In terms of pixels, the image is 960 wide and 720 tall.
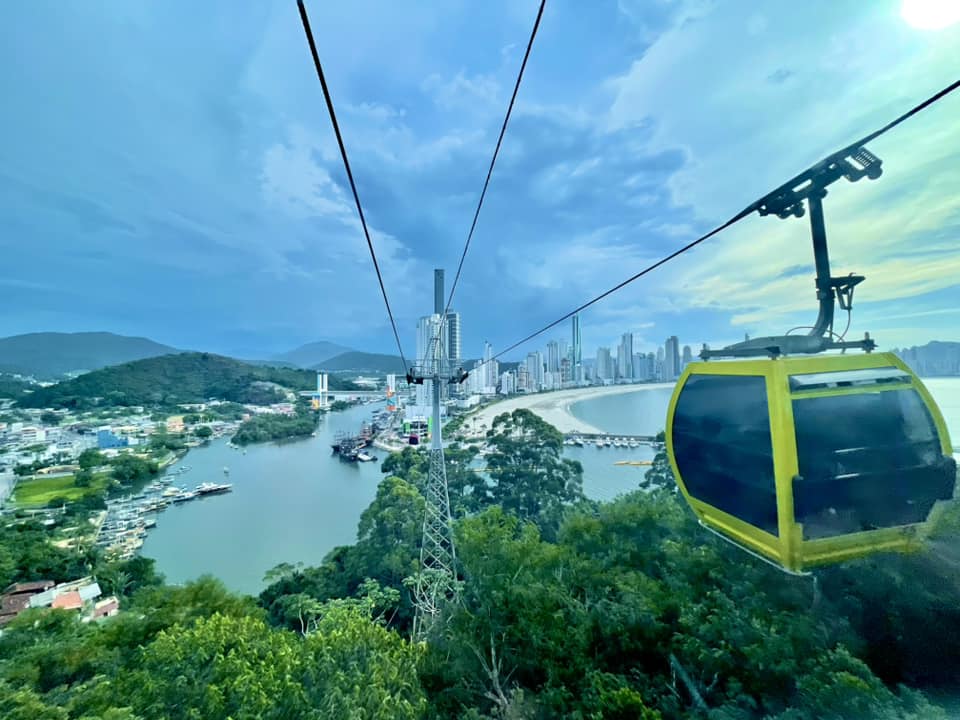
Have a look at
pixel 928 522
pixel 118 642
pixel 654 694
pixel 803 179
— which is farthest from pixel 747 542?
pixel 118 642

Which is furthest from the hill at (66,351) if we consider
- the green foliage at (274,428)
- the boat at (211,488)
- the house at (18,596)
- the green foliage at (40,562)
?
the house at (18,596)

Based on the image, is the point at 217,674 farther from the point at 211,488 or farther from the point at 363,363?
the point at 363,363

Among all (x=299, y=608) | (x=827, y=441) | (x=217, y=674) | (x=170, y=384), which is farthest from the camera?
(x=170, y=384)

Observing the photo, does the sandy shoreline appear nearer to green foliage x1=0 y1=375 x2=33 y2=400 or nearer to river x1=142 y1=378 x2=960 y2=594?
river x1=142 y1=378 x2=960 y2=594

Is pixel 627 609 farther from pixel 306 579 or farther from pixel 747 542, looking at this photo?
pixel 306 579

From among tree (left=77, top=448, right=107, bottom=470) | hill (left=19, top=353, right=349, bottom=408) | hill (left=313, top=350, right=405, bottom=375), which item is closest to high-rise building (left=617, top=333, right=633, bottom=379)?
tree (left=77, top=448, right=107, bottom=470)

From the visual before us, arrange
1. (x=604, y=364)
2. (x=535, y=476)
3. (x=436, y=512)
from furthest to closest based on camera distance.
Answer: (x=604, y=364) → (x=535, y=476) → (x=436, y=512)

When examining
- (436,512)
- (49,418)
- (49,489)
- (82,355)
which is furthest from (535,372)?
(82,355)
